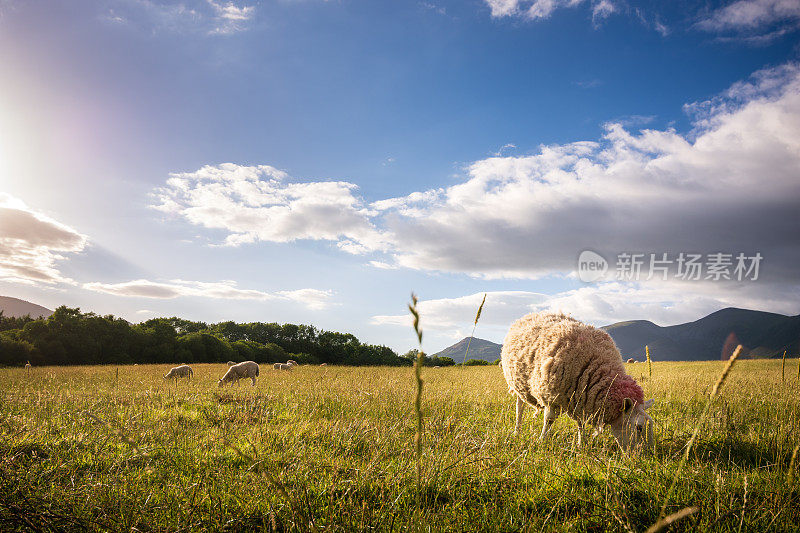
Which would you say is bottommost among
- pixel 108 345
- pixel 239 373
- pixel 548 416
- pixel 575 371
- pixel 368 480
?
pixel 108 345

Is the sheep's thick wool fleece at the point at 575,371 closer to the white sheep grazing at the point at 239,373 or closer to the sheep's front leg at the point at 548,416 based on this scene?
the sheep's front leg at the point at 548,416

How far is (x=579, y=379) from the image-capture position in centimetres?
629

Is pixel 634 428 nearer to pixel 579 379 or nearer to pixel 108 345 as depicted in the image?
pixel 579 379

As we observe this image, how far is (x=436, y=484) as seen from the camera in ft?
12.0

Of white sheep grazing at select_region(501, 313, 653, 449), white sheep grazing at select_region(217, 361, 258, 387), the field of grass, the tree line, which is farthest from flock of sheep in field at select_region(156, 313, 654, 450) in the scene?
the tree line

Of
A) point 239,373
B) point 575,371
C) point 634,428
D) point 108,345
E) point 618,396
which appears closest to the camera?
point 634,428

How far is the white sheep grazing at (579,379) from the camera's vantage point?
5.84m

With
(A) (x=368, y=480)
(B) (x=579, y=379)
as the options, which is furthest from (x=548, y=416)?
(A) (x=368, y=480)

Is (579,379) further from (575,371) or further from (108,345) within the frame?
(108,345)

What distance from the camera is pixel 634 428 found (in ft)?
18.3

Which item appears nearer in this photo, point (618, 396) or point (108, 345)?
point (618, 396)

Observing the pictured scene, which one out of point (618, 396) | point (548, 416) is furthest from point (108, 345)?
point (618, 396)

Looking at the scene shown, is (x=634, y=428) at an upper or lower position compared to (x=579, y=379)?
lower

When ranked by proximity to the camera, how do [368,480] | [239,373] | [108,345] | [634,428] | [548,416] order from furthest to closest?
1. [108,345]
2. [239,373]
3. [548,416]
4. [634,428]
5. [368,480]
